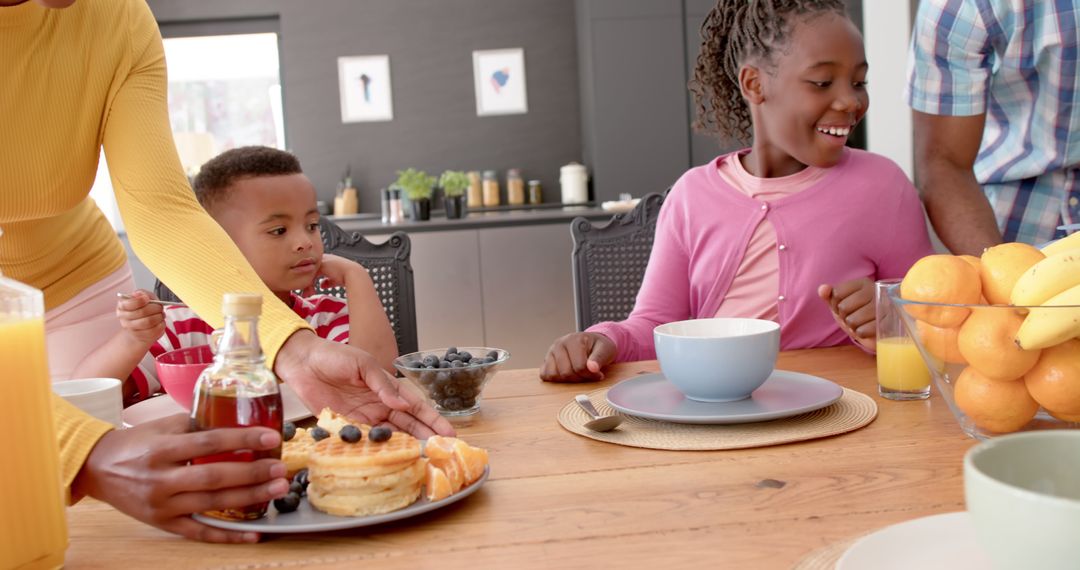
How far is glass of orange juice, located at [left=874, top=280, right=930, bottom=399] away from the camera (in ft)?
3.11

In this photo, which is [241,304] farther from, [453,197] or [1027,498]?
[453,197]

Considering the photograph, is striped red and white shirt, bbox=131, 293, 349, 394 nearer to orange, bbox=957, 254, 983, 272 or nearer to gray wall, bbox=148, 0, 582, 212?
orange, bbox=957, 254, 983, 272

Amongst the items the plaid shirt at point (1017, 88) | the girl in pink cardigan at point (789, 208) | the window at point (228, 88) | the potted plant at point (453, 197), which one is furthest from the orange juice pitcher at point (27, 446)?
the window at point (228, 88)

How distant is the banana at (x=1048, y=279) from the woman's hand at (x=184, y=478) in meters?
0.60

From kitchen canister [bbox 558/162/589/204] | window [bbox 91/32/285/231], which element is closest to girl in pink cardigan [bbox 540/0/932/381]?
kitchen canister [bbox 558/162/589/204]

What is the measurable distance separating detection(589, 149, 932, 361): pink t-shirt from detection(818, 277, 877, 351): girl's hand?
1.02ft

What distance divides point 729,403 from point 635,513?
0.30 m

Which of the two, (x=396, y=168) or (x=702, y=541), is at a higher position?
(x=396, y=168)

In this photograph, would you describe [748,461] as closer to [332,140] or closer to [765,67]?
[765,67]

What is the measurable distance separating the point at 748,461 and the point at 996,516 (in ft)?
1.23

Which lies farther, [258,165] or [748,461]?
[258,165]

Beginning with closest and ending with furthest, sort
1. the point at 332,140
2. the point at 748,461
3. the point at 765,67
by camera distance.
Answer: the point at 748,461 < the point at 765,67 < the point at 332,140

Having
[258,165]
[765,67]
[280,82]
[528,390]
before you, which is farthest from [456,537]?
[280,82]

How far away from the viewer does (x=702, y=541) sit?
1.98 feet
